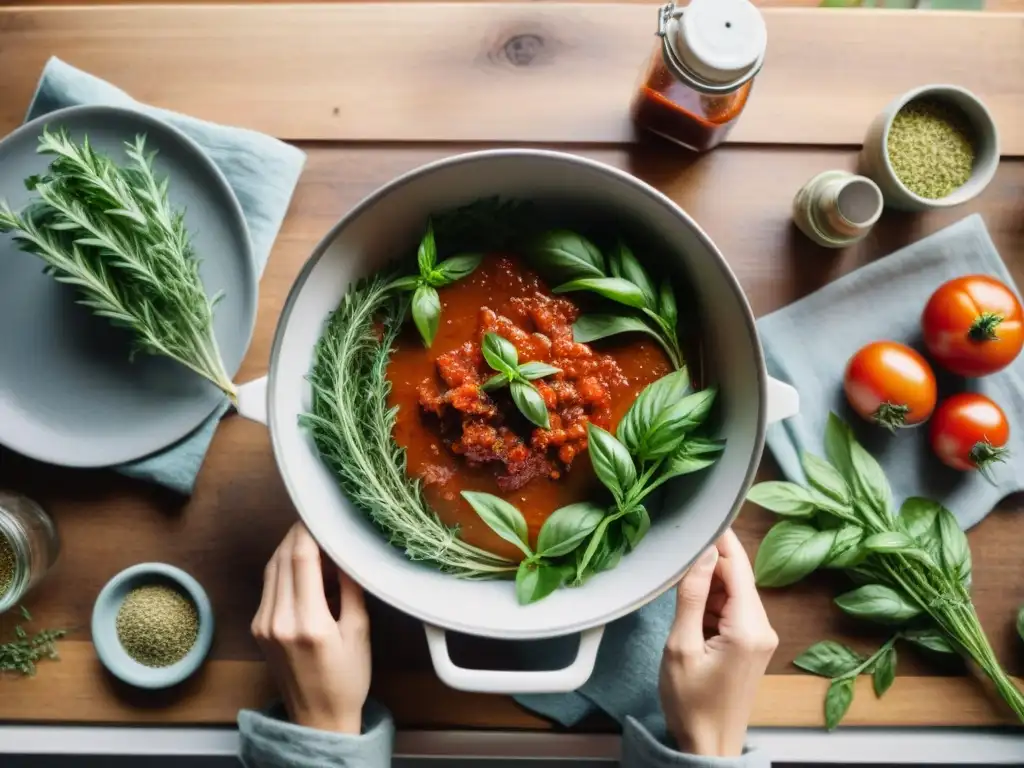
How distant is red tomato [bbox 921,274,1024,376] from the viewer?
1.17 metres

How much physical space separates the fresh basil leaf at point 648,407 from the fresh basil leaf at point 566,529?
94 millimetres

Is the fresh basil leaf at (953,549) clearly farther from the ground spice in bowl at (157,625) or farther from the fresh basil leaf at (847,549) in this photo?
the ground spice in bowl at (157,625)

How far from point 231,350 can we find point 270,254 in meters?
0.16

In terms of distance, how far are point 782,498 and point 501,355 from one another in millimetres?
463

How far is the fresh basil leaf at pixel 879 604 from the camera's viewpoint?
1192mm

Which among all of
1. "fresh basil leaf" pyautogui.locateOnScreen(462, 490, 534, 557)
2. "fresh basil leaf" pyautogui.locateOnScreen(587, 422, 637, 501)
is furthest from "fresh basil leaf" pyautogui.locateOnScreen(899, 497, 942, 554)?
"fresh basil leaf" pyautogui.locateOnScreen(462, 490, 534, 557)

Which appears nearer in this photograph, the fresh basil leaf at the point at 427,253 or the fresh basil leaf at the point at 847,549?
the fresh basil leaf at the point at 427,253

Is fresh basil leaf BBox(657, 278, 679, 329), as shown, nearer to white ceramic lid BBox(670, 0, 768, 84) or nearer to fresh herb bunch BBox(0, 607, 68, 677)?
white ceramic lid BBox(670, 0, 768, 84)

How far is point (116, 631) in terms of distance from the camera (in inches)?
46.7

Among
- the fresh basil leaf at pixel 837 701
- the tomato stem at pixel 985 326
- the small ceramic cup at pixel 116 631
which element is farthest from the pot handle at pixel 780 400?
the small ceramic cup at pixel 116 631

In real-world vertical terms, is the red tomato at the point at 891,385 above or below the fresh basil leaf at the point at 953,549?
above

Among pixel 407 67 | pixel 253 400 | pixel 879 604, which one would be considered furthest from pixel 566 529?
pixel 407 67

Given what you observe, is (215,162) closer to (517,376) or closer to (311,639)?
(517,376)

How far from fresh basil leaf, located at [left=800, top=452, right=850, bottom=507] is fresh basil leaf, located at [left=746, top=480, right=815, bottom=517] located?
3 cm
